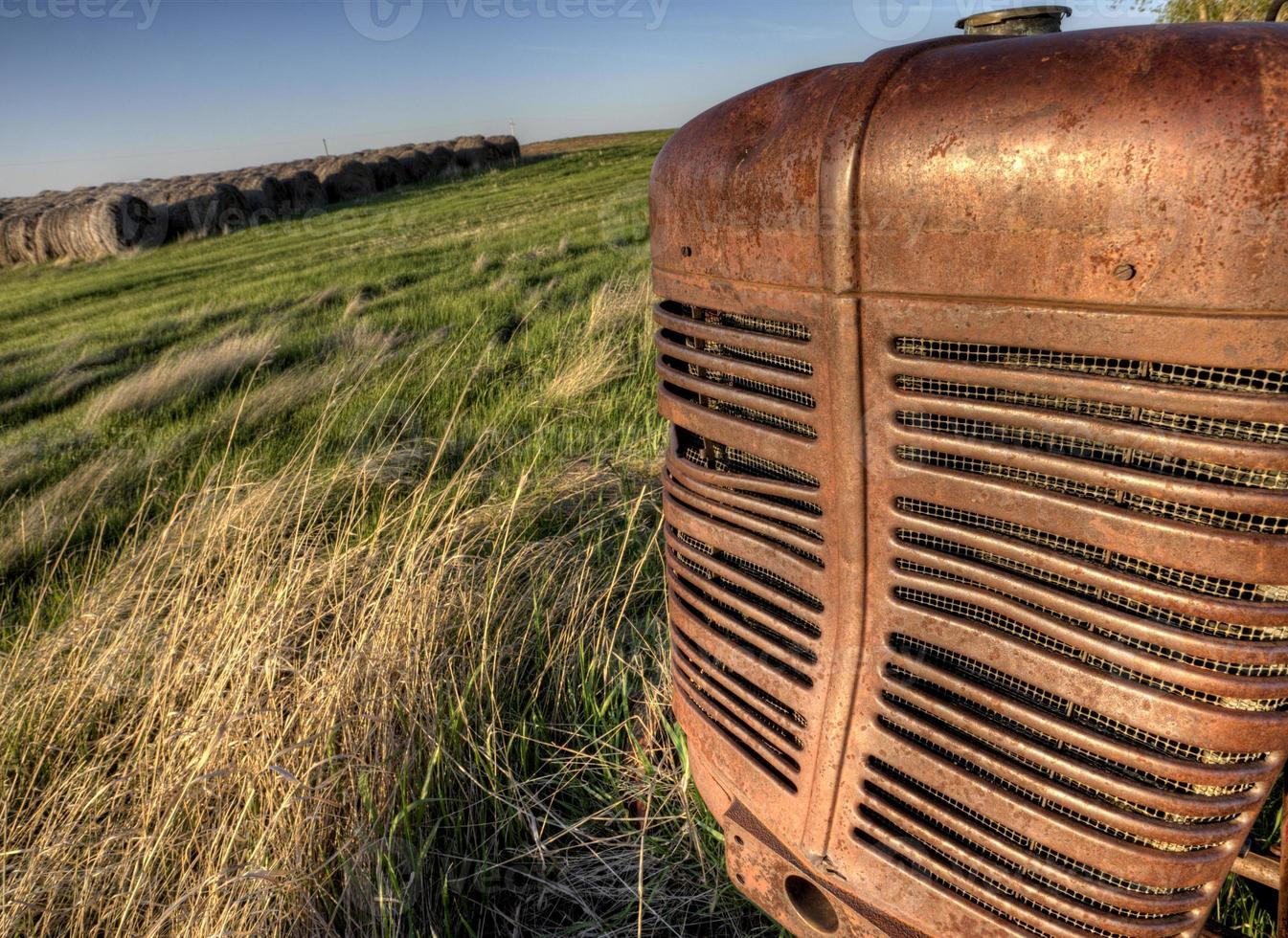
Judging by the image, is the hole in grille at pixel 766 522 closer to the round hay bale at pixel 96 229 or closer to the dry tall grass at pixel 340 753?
the dry tall grass at pixel 340 753

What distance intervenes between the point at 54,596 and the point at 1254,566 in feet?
12.2

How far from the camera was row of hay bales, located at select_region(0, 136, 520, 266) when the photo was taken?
1811cm

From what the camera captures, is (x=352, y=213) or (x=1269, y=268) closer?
(x=1269, y=268)

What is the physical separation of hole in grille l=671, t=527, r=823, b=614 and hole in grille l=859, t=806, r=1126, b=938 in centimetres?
33

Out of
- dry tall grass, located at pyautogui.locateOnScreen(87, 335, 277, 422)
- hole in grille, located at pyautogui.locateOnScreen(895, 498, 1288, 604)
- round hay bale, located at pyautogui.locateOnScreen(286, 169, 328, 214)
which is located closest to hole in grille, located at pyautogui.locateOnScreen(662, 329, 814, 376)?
hole in grille, located at pyautogui.locateOnScreen(895, 498, 1288, 604)

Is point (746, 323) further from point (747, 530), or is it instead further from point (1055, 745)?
point (1055, 745)

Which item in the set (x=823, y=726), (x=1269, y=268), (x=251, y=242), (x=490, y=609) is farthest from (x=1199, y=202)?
(x=251, y=242)

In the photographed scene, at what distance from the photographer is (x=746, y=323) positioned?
1415 millimetres

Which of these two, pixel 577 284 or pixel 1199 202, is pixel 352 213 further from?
pixel 1199 202

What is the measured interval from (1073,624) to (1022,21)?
919mm

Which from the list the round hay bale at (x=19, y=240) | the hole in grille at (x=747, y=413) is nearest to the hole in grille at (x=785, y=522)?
the hole in grille at (x=747, y=413)

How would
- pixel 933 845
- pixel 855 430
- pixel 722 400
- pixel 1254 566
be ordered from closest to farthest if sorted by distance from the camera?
1. pixel 1254 566
2. pixel 855 430
3. pixel 933 845
4. pixel 722 400

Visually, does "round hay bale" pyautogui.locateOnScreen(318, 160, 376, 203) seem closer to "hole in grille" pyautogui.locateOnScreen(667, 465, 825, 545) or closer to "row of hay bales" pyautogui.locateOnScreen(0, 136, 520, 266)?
"row of hay bales" pyautogui.locateOnScreen(0, 136, 520, 266)

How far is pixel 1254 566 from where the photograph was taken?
3.20 feet
